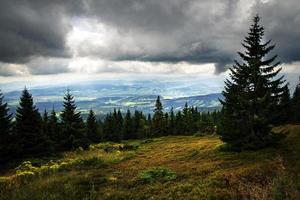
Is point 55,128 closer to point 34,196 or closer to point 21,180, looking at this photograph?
point 21,180

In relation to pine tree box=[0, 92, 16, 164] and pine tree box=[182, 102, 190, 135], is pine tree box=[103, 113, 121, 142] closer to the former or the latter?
pine tree box=[182, 102, 190, 135]

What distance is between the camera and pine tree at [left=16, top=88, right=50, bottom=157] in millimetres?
41812

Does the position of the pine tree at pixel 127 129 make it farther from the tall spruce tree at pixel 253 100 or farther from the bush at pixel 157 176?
the bush at pixel 157 176

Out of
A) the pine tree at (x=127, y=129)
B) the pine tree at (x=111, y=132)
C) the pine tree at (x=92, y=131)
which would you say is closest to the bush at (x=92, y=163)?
the pine tree at (x=92, y=131)

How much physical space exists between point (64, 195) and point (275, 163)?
12643 mm

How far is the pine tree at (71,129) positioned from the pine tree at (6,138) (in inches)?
570

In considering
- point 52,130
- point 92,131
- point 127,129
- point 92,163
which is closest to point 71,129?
point 52,130

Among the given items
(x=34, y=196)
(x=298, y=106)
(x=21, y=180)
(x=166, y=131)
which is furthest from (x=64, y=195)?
(x=166, y=131)

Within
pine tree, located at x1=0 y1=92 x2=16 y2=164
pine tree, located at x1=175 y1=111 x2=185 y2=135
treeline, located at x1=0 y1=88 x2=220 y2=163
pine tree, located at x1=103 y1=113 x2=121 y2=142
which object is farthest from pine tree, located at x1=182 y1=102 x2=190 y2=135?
pine tree, located at x1=0 y1=92 x2=16 y2=164

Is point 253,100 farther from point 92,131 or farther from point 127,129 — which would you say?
point 127,129

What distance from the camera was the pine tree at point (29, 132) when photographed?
4181cm

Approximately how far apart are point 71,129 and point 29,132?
13.6 meters

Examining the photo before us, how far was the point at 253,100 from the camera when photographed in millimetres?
27531

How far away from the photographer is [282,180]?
12.9m
